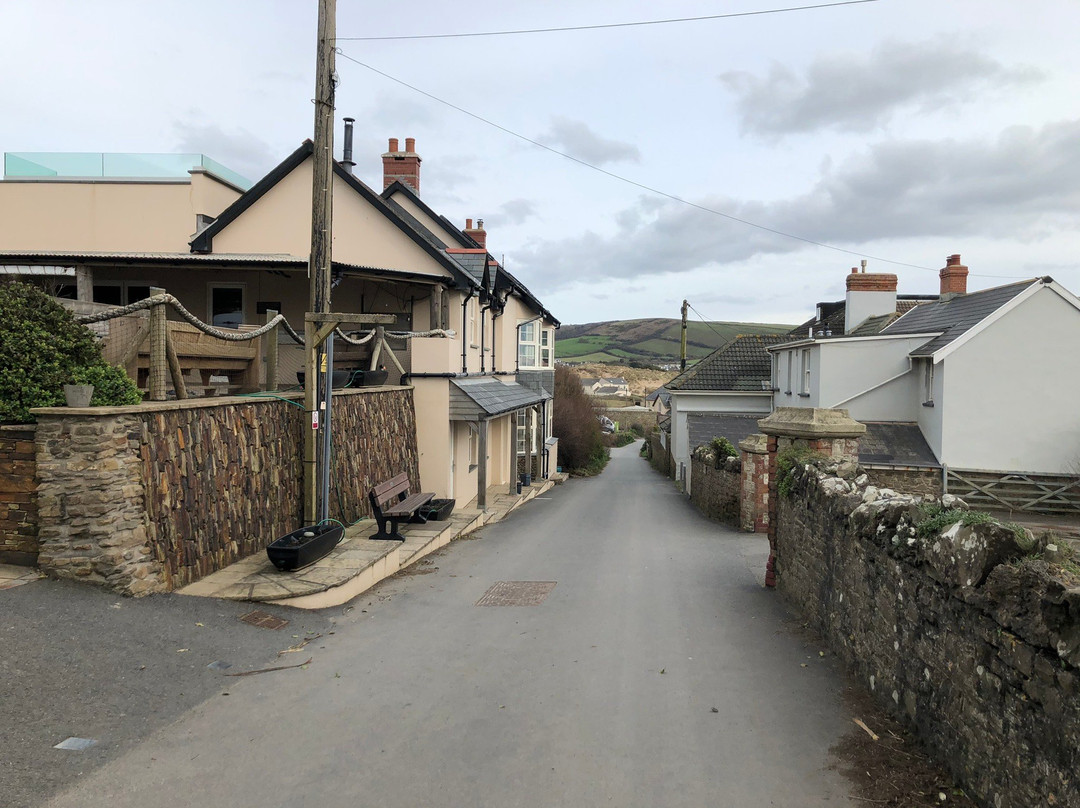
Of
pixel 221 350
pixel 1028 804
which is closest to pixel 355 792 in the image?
pixel 1028 804

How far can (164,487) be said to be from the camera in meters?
7.38

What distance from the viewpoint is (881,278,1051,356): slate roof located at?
66.8 feet

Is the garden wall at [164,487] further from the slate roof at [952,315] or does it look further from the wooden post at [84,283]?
the slate roof at [952,315]

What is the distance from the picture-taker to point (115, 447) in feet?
22.2

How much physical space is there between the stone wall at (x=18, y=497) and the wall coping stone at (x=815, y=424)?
862 centimetres

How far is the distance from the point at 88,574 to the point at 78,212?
14.8 m

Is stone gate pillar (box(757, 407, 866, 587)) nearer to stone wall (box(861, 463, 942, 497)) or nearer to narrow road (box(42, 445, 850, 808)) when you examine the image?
narrow road (box(42, 445, 850, 808))

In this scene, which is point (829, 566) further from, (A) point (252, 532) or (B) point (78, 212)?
(B) point (78, 212)

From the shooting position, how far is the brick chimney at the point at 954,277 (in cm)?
2794

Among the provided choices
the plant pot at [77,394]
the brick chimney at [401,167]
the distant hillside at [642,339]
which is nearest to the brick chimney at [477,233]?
the brick chimney at [401,167]

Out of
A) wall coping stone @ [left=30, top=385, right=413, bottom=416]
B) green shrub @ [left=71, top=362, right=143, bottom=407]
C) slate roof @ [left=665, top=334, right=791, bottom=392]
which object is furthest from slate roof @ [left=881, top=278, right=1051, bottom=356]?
green shrub @ [left=71, top=362, right=143, bottom=407]

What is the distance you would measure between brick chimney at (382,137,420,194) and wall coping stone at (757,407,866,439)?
1843 centimetres

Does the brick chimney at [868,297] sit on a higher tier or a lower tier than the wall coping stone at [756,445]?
higher

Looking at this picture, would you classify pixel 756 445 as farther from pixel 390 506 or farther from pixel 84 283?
pixel 84 283
